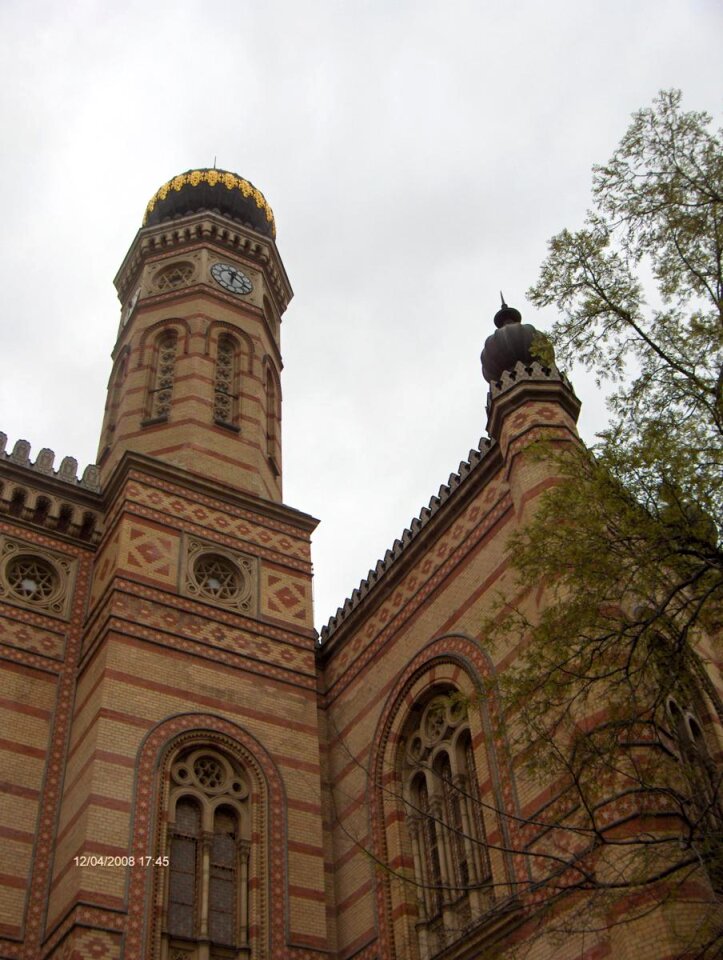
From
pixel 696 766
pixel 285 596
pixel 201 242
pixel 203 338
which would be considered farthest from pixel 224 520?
pixel 696 766

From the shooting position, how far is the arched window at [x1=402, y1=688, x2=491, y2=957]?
11641 millimetres

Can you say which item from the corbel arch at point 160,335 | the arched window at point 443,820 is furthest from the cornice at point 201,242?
the arched window at point 443,820

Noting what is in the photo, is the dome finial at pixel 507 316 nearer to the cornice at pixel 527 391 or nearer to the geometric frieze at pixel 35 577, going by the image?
the cornice at pixel 527 391

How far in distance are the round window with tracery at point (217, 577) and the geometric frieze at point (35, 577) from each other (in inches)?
73.5

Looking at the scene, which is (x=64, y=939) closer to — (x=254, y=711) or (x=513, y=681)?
(x=254, y=711)

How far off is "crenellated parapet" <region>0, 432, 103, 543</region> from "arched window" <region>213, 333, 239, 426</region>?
10.1ft

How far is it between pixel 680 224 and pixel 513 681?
147 inches

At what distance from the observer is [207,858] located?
12727mm

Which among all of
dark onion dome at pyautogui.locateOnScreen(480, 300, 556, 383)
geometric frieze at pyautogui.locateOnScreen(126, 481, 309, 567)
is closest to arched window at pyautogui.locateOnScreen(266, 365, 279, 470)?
geometric frieze at pyautogui.locateOnScreen(126, 481, 309, 567)

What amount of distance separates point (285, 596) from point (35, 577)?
12.1 feet

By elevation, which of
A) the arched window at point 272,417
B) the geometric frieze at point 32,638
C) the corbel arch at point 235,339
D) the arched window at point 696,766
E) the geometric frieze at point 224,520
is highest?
the corbel arch at point 235,339

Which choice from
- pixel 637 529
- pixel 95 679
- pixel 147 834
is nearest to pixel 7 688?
pixel 95 679

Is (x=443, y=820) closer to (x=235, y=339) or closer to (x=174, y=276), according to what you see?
(x=235, y=339)

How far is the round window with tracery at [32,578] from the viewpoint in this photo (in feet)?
49.3
